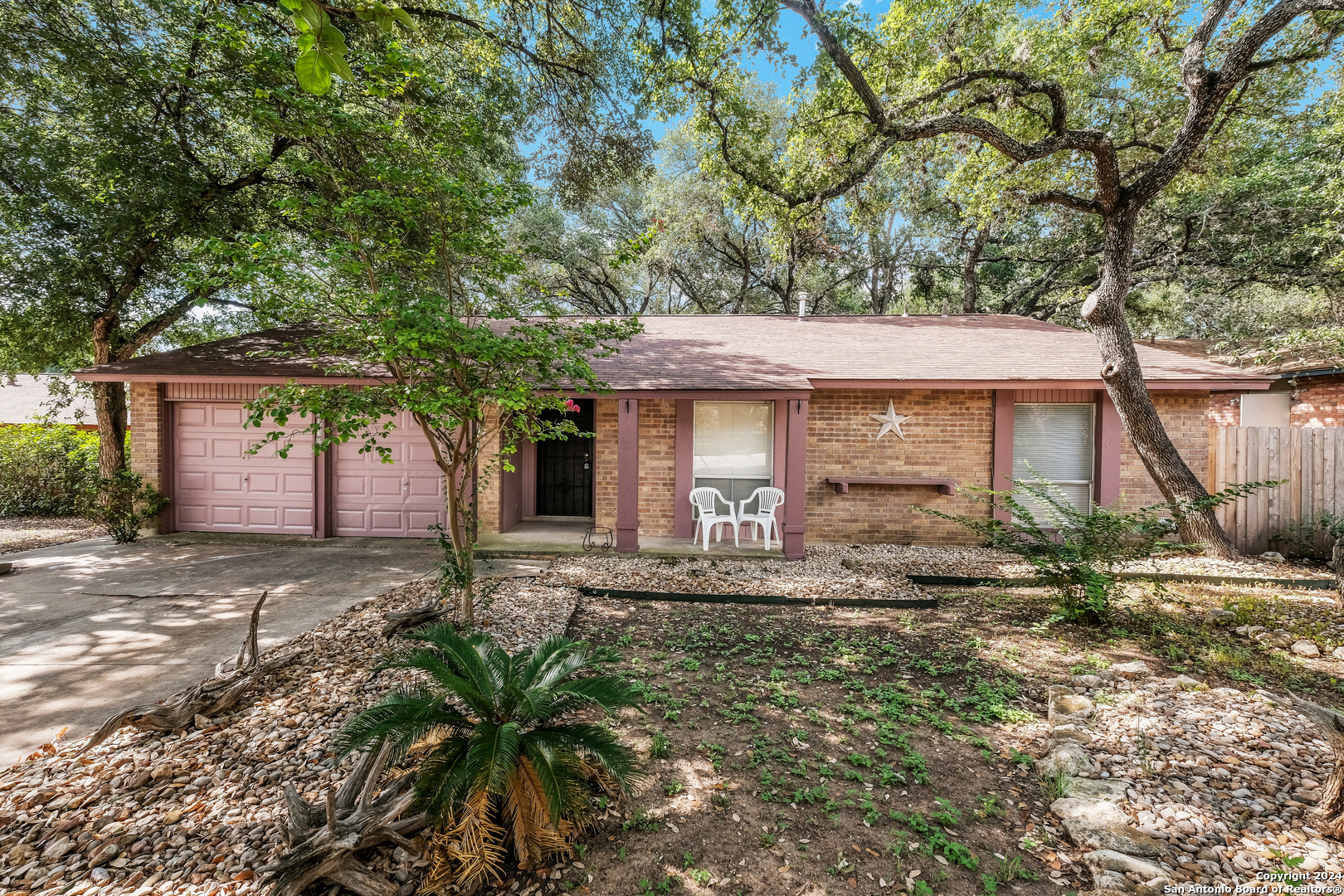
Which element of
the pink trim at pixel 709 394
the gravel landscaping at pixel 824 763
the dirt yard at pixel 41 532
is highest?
the pink trim at pixel 709 394

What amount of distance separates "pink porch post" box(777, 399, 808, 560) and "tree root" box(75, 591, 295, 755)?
548cm

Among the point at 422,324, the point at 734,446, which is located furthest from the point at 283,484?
the point at 734,446

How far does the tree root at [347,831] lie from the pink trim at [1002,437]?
8.27 metres

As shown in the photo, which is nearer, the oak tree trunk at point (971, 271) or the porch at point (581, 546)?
the porch at point (581, 546)

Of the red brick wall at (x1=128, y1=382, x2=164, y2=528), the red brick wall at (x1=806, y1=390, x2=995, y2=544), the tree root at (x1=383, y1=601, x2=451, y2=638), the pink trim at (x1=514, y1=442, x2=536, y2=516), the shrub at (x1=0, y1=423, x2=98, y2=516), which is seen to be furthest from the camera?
the shrub at (x1=0, y1=423, x2=98, y2=516)

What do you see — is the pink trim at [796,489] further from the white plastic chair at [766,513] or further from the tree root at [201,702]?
the tree root at [201,702]

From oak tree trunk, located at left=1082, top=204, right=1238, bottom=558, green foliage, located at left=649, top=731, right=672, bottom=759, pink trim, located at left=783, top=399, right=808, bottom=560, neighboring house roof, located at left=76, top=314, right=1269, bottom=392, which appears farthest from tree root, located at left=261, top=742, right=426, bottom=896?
oak tree trunk, located at left=1082, top=204, right=1238, bottom=558

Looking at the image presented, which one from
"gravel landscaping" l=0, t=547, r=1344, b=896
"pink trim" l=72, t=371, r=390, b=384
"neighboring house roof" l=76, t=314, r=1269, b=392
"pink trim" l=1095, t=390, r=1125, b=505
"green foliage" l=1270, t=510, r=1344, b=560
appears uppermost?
"neighboring house roof" l=76, t=314, r=1269, b=392

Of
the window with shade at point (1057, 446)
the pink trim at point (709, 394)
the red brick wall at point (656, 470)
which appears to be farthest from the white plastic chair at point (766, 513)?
the window with shade at point (1057, 446)

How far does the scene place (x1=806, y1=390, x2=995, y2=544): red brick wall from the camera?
26.5 feet

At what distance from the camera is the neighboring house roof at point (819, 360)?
7.36m

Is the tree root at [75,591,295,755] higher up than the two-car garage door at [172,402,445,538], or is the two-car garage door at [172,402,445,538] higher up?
the two-car garage door at [172,402,445,538]

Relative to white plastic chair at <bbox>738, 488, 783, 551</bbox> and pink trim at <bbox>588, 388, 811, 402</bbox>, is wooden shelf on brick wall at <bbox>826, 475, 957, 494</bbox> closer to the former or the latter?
white plastic chair at <bbox>738, 488, 783, 551</bbox>

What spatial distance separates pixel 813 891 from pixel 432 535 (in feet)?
25.2
